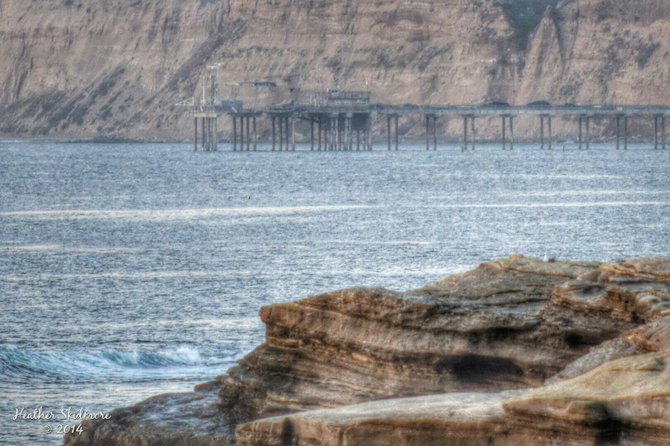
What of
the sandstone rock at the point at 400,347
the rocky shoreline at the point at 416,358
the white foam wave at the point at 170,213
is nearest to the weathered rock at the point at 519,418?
the rocky shoreline at the point at 416,358

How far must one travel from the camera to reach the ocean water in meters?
35.1

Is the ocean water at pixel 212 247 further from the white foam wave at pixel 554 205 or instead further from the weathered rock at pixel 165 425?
the weathered rock at pixel 165 425

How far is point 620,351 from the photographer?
23266mm

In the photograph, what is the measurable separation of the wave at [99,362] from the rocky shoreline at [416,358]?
22.5 ft

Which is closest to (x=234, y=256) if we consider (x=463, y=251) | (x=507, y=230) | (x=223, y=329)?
(x=463, y=251)

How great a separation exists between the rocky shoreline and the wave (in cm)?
687

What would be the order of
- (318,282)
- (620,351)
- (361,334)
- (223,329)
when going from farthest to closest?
(318,282), (223,329), (361,334), (620,351)

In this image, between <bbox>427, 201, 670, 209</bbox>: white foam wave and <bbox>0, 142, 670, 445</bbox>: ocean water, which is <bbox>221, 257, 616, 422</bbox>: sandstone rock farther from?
<bbox>427, 201, 670, 209</bbox>: white foam wave

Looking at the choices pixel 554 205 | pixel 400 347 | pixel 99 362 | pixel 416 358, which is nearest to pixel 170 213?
pixel 554 205

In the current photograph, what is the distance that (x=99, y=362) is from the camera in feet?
116

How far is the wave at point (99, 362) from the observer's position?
34.2 m

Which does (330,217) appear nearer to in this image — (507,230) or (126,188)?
(507,230)

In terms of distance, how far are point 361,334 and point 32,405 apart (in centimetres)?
826

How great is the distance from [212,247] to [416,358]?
39.7m
